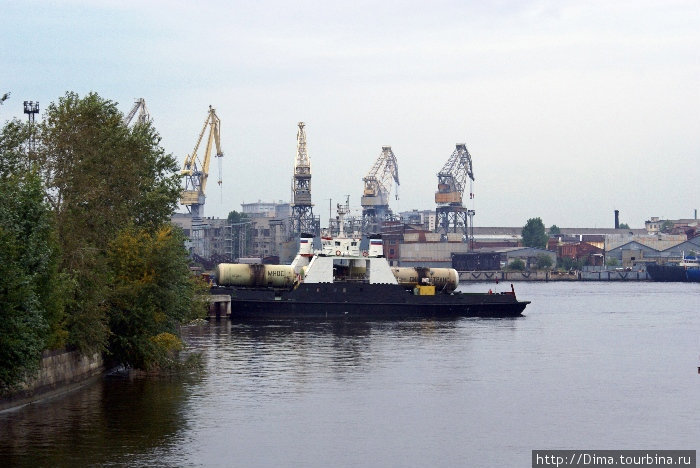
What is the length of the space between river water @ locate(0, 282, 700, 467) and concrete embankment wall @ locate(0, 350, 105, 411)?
61 centimetres

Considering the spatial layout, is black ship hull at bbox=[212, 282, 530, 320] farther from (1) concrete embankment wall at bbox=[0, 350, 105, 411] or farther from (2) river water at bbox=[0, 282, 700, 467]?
(1) concrete embankment wall at bbox=[0, 350, 105, 411]

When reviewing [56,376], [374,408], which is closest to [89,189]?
[56,376]

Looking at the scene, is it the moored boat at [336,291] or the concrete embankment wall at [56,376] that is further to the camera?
the moored boat at [336,291]

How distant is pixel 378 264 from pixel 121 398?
55.3 m

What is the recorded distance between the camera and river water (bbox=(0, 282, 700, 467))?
37844mm

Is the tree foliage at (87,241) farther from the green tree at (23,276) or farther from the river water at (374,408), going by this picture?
the river water at (374,408)

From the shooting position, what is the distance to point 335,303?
9969 centimetres

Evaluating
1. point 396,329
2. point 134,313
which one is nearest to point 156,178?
point 134,313

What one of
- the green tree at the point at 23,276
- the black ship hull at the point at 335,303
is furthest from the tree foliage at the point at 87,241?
the black ship hull at the point at 335,303

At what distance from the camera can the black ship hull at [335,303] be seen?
326 feet

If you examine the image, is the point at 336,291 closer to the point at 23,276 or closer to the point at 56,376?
the point at 56,376

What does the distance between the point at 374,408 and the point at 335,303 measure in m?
52.8

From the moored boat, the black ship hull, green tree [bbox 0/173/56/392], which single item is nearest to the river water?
green tree [bbox 0/173/56/392]

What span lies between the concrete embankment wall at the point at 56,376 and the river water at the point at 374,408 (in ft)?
1.99
